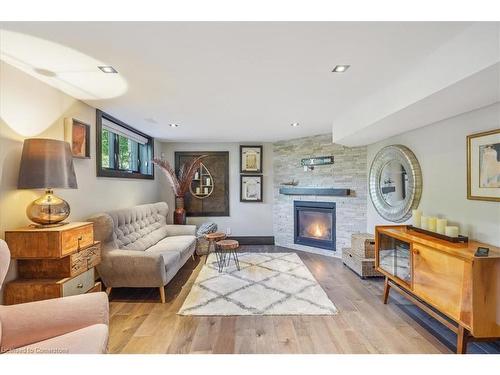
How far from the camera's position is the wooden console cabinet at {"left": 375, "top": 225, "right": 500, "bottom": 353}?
5.57 feet

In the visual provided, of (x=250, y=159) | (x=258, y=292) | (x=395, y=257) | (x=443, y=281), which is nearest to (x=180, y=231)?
(x=258, y=292)

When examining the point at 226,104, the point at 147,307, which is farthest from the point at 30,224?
the point at 226,104

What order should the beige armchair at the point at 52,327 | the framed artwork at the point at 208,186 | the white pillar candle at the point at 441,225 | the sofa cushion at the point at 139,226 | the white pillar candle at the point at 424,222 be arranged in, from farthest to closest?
1. the framed artwork at the point at 208,186
2. the sofa cushion at the point at 139,226
3. the white pillar candle at the point at 424,222
4. the white pillar candle at the point at 441,225
5. the beige armchair at the point at 52,327

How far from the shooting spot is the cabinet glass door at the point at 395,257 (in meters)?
2.43

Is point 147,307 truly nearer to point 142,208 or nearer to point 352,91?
point 142,208

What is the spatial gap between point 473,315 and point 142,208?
393cm

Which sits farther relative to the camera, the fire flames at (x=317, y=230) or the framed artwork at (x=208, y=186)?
the framed artwork at (x=208, y=186)

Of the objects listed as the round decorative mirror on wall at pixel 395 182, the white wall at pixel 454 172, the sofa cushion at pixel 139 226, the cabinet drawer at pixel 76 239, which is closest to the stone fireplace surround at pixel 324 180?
the round decorative mirror on wall at pixel 395 182

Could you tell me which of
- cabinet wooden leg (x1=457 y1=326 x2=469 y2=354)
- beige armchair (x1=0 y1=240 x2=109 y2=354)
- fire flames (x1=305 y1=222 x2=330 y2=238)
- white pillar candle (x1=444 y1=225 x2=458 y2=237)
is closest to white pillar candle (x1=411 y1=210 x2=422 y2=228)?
white pillar candle (x1=444 y1=225 x2=458 y2=237)

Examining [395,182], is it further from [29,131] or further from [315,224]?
[29,131]

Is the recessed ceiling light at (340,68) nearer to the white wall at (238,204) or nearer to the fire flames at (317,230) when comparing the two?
the fire flames at (317,230)

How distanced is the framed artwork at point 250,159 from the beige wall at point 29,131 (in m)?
3.01

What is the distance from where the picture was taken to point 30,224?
2119 millimetres

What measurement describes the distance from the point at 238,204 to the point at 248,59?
3.97m
